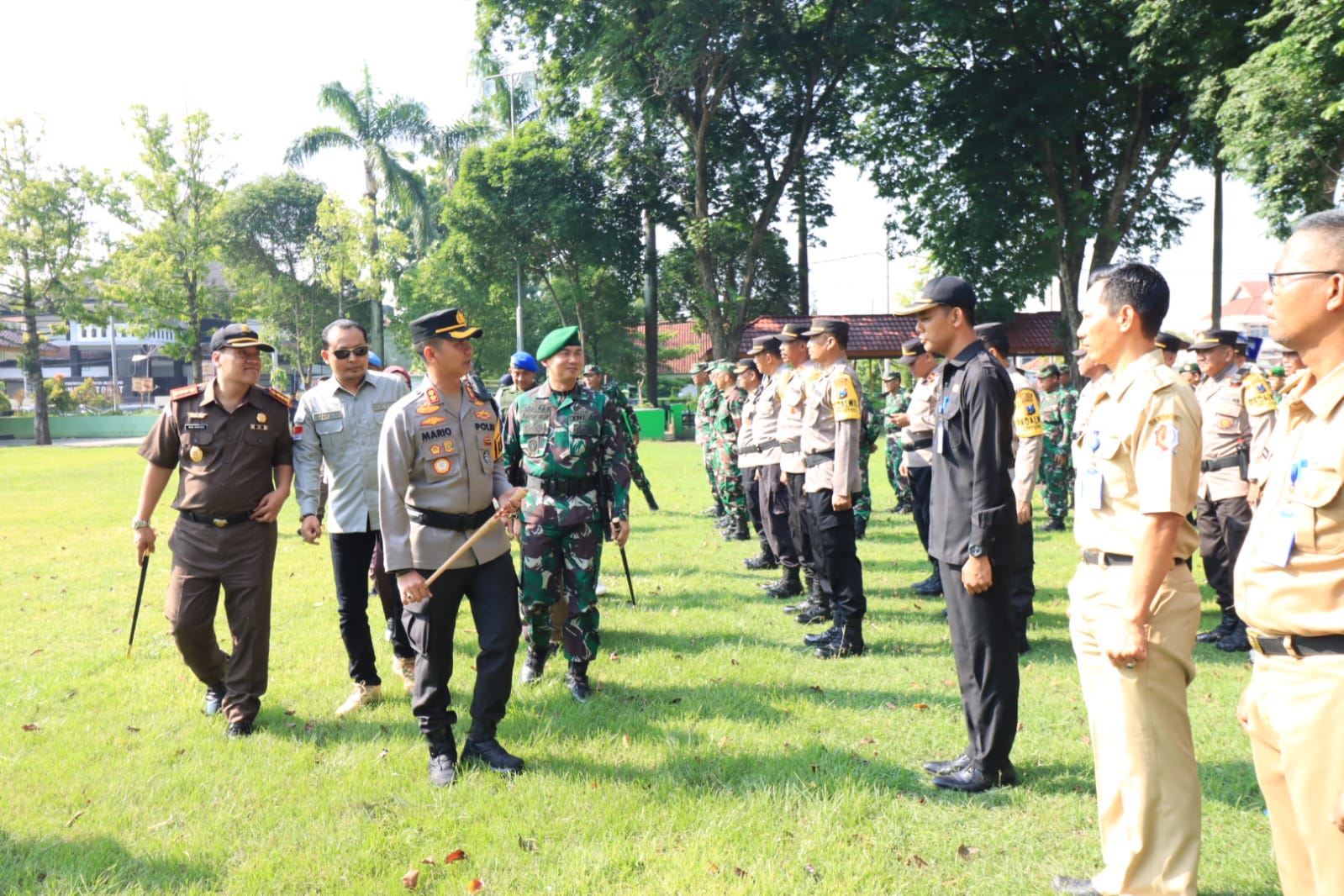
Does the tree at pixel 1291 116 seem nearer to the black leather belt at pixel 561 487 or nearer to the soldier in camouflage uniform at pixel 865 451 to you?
the soldier in camouflage uniform at pixel 865 451

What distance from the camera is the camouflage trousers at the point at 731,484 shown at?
39.4ft

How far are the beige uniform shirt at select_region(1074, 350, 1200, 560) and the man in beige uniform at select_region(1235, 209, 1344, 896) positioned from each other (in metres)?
0.49

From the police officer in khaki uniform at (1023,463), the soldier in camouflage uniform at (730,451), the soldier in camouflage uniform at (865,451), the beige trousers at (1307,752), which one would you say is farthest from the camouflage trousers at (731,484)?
the beige trousers at (1307,752)

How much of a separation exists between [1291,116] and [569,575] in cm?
1936

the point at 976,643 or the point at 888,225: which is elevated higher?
the point at 888,225

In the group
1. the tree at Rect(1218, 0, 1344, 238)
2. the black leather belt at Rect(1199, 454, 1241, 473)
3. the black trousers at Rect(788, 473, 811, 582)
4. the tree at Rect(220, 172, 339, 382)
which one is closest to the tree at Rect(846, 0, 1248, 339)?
the tree at Rect(1218, 0, 1344, 238)

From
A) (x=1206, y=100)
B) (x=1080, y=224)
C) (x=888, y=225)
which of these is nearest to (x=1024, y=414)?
(x=1206, y=100)

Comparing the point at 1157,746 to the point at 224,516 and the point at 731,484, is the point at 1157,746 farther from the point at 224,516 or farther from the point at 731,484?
the point at 731,484

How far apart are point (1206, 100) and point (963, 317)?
70.1 ft

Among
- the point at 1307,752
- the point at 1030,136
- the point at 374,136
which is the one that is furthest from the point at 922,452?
the point at 374,136

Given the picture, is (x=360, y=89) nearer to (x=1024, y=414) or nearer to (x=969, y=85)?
(x=969, y=85)

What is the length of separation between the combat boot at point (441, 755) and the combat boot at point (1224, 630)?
5412 mm

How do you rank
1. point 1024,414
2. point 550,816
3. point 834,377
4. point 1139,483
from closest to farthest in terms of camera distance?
point 1139,483, point 550,816, point 834,377, point 1024,414

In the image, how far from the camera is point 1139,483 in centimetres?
309
